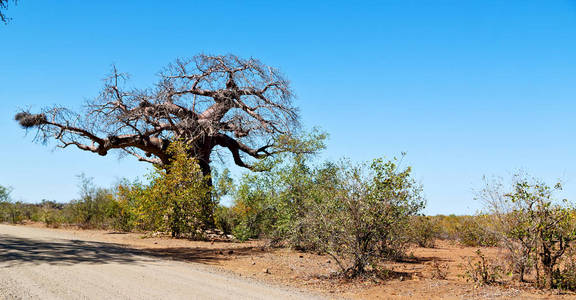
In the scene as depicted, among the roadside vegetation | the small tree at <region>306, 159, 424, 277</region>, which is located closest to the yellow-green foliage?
the roadside vegetation

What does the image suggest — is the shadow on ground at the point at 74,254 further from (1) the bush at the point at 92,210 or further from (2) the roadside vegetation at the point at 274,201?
(1) the bush at the point at 92,210

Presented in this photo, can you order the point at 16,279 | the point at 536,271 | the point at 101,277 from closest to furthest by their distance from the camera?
the point at 16,279 < the point at 101,277 < the point at 536,271

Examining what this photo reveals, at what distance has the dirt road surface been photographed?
6672mm

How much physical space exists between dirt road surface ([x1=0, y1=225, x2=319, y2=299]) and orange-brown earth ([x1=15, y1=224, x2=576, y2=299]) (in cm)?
111

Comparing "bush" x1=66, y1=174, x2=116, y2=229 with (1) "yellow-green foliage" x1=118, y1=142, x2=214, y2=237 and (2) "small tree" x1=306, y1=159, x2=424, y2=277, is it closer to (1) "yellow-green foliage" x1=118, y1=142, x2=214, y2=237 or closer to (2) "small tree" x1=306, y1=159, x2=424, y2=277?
(1) "yellow-green foliage" x1=118, y1=142, x2=214, y2=237

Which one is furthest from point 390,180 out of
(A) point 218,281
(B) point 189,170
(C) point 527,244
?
(B) point 189,170

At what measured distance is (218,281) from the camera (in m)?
8.57

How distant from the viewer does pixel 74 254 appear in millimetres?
10547

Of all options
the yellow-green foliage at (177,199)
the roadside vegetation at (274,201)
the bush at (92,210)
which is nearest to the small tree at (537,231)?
the roadside vegetation at (274,201)

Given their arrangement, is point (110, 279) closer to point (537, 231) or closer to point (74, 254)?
point (74, 254)

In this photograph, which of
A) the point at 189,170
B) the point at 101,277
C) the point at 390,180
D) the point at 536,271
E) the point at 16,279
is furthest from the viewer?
the point at 189,170

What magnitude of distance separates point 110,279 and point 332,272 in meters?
4.97

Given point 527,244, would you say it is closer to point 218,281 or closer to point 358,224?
point 358,224

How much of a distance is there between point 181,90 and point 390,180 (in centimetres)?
1294
